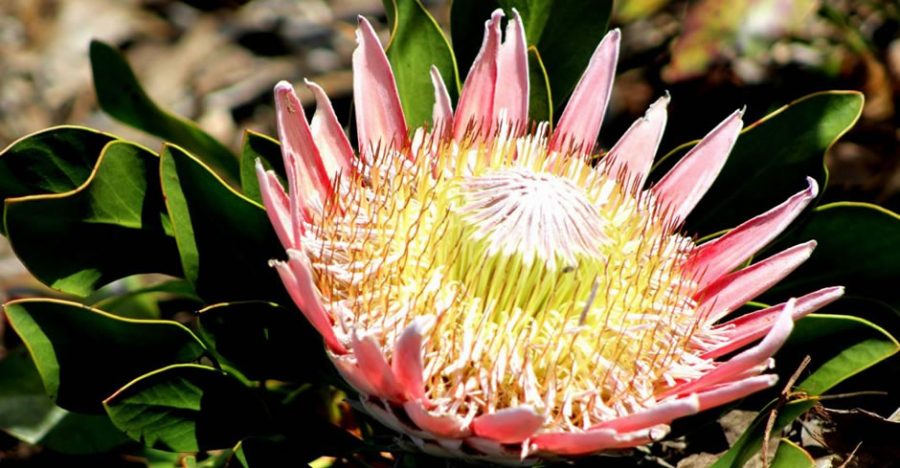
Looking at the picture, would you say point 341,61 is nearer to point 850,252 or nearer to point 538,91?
point 538,91

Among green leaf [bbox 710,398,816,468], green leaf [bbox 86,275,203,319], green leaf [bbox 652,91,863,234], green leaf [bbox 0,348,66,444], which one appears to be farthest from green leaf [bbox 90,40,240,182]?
green leaf [bbox 710,398,816,468]

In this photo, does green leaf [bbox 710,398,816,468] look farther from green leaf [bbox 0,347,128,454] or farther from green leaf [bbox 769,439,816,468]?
green leaf [bbox 0,347,128,454]

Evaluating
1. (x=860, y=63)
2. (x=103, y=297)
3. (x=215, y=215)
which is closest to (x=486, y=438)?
(x=215, y=215)

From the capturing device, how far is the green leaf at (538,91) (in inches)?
83.5

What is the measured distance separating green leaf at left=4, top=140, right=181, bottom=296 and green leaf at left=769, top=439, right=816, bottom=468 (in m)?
1.16

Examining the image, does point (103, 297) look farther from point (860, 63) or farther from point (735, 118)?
point (860, 63)

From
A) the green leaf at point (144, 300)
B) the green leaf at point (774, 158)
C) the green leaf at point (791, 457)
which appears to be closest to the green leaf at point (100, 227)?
the green leaf at point (144, 300)

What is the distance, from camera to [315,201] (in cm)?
179

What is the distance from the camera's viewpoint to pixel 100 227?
5.93 feet

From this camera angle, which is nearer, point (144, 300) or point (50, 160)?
point (50, 160)

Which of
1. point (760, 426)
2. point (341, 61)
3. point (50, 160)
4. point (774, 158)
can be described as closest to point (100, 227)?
point (50, 160)

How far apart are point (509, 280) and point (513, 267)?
2 centimetres

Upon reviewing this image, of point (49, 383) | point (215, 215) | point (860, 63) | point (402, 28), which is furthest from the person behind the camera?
point (860, 63)

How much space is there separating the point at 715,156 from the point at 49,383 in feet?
4.21
